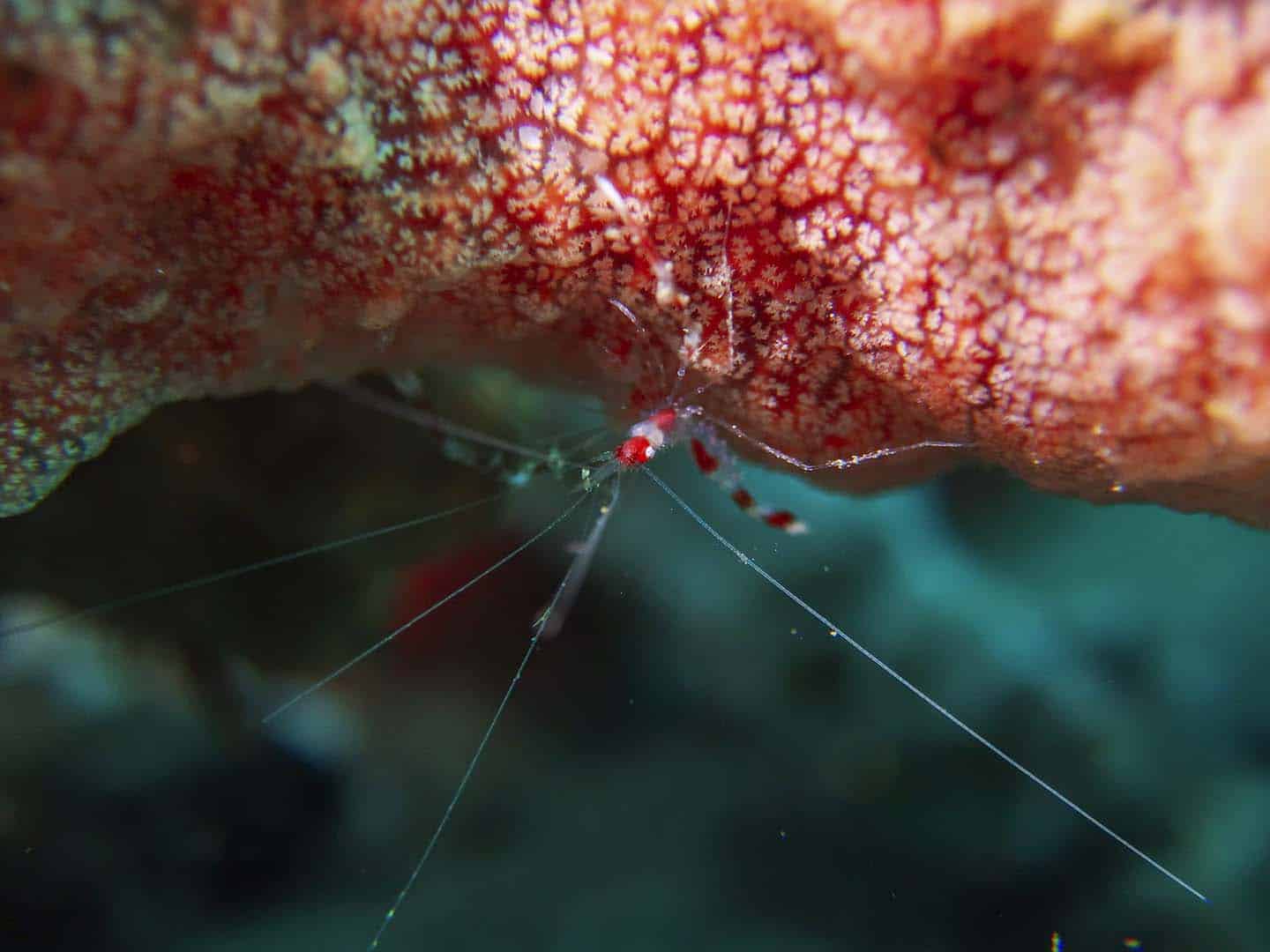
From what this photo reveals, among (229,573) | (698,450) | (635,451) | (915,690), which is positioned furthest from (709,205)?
(229,573)

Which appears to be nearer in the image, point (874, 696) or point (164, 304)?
point (164, 304)

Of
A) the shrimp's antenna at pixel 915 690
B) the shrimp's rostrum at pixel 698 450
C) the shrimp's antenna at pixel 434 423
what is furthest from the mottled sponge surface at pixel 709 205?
the shrimp's antenna at pixel 915 690

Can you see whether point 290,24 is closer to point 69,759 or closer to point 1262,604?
point 69,759

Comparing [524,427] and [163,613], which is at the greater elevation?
[524,427]

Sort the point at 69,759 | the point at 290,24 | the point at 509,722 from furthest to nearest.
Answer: the point at 509,722 < the point at 69,759 < the point at 290,24

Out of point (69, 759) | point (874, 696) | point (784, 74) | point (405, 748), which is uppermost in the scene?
point (784, 74)

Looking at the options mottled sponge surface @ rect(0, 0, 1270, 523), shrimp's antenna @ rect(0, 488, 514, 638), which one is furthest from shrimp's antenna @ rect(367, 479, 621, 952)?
mottled sponge surface @ rect(0, 0, 1270, 523)

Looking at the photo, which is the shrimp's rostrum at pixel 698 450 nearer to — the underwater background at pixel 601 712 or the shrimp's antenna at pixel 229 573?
the underwater background at pixel 601 712

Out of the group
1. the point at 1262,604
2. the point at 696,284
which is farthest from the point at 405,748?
the point at 1262,604
